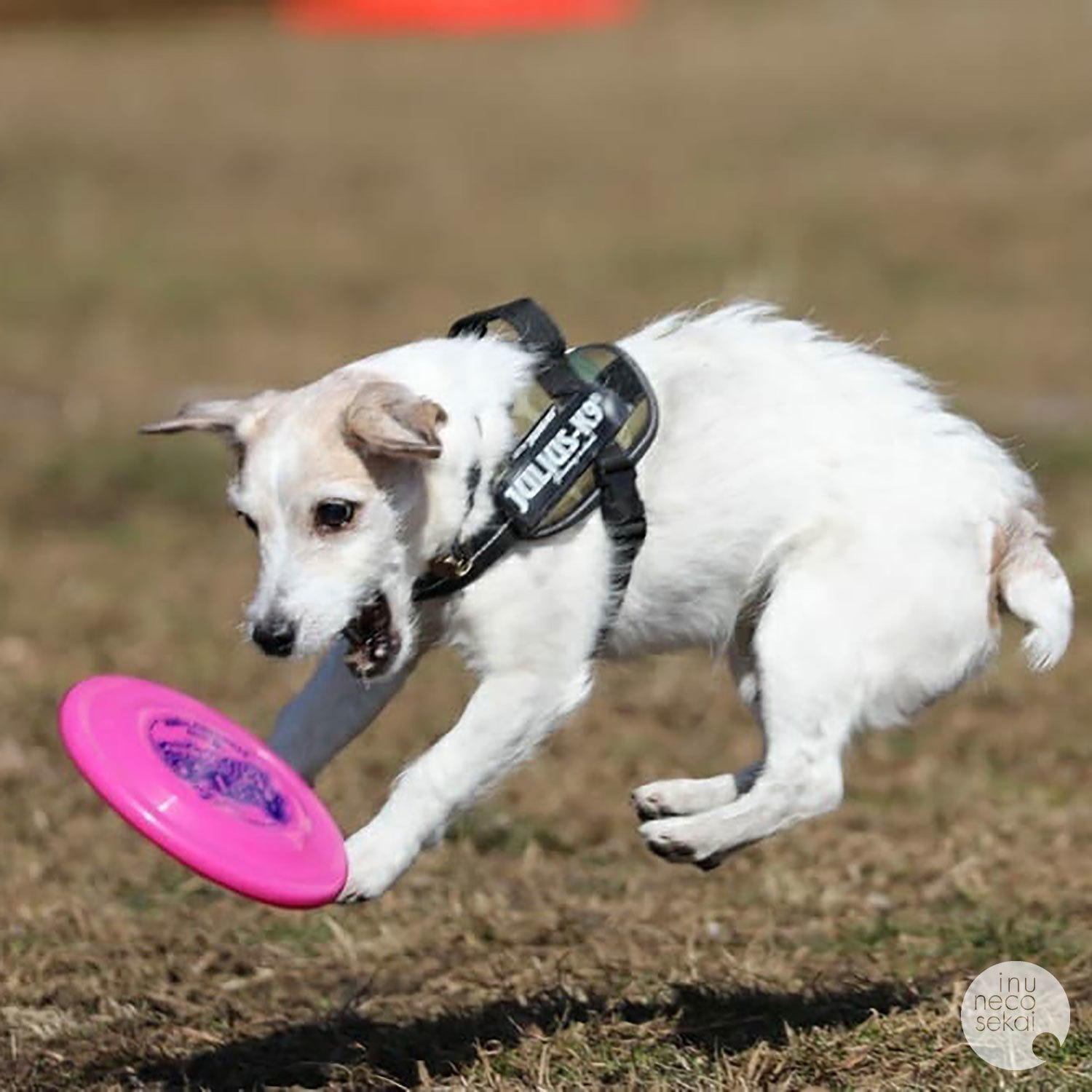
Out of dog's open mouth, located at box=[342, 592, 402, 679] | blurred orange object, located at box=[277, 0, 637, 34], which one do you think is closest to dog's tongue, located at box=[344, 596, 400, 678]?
dog's open mouth, located at box=[342, 592, 402, 679]

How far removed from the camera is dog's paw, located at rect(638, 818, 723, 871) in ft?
16.9

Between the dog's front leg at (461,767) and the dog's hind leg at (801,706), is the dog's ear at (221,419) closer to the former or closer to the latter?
the dog's front leg at (461,767)

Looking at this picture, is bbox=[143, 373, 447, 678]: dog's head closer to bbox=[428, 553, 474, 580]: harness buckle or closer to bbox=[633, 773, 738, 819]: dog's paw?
bbox=[428, 553, 474, 580]: harness buckle

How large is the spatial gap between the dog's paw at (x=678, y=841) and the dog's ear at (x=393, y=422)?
3.19 ft

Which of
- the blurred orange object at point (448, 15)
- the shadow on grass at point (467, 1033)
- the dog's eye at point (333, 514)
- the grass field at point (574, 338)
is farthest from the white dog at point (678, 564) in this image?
the blurred orange object at point (448, 15)

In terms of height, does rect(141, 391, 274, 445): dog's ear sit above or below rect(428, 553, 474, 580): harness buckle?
above

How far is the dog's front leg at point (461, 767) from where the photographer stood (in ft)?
16.7

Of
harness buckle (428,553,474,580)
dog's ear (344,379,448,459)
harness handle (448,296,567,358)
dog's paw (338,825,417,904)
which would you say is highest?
dog's ear (344,379,448,459)

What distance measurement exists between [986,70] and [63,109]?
33.2 feet

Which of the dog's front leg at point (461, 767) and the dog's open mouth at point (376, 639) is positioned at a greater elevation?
the dog's open mouth at point (376, 639)

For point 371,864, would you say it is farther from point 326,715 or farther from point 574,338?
point 574,338

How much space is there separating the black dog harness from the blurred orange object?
25.2 m

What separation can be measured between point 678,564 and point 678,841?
74 cm

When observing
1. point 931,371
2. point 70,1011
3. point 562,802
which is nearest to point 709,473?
point 70,1011
